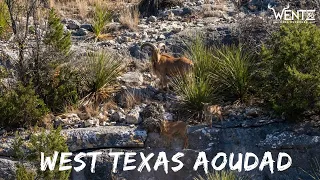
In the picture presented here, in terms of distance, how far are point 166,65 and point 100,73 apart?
3.52ft

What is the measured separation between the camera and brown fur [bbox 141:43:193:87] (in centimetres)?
1078

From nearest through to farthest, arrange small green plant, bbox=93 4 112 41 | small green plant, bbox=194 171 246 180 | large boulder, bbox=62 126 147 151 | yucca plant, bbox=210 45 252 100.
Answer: small green plant, bbox=194 171 246 180 < large boulder, bbox=62 126 147 151 < yucca plant, bbox=210 45 252 100 < small green plant, bbox=93 4 112 41

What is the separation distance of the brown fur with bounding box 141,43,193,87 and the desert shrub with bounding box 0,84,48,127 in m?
1.99

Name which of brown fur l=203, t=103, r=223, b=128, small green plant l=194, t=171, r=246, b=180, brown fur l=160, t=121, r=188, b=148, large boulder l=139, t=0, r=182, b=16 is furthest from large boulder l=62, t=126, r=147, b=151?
large boulder l=139, t=0, r=182, b=16

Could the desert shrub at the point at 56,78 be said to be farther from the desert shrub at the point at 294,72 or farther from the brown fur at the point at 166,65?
the desert shrub at the point at 294,72

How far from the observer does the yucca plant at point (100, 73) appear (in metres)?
10.9

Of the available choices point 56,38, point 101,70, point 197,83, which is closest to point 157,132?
point 197,83

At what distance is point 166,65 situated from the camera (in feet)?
36.0

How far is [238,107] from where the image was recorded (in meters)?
10.3

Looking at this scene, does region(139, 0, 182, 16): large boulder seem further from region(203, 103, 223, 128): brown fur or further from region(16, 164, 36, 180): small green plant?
region(16, 164, 36, 180): small green plant

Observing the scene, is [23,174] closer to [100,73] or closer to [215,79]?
[100,73]

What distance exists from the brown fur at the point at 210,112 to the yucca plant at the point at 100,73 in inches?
72.3

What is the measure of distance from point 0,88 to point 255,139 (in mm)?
4034

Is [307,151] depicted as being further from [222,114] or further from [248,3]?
[248,3]
